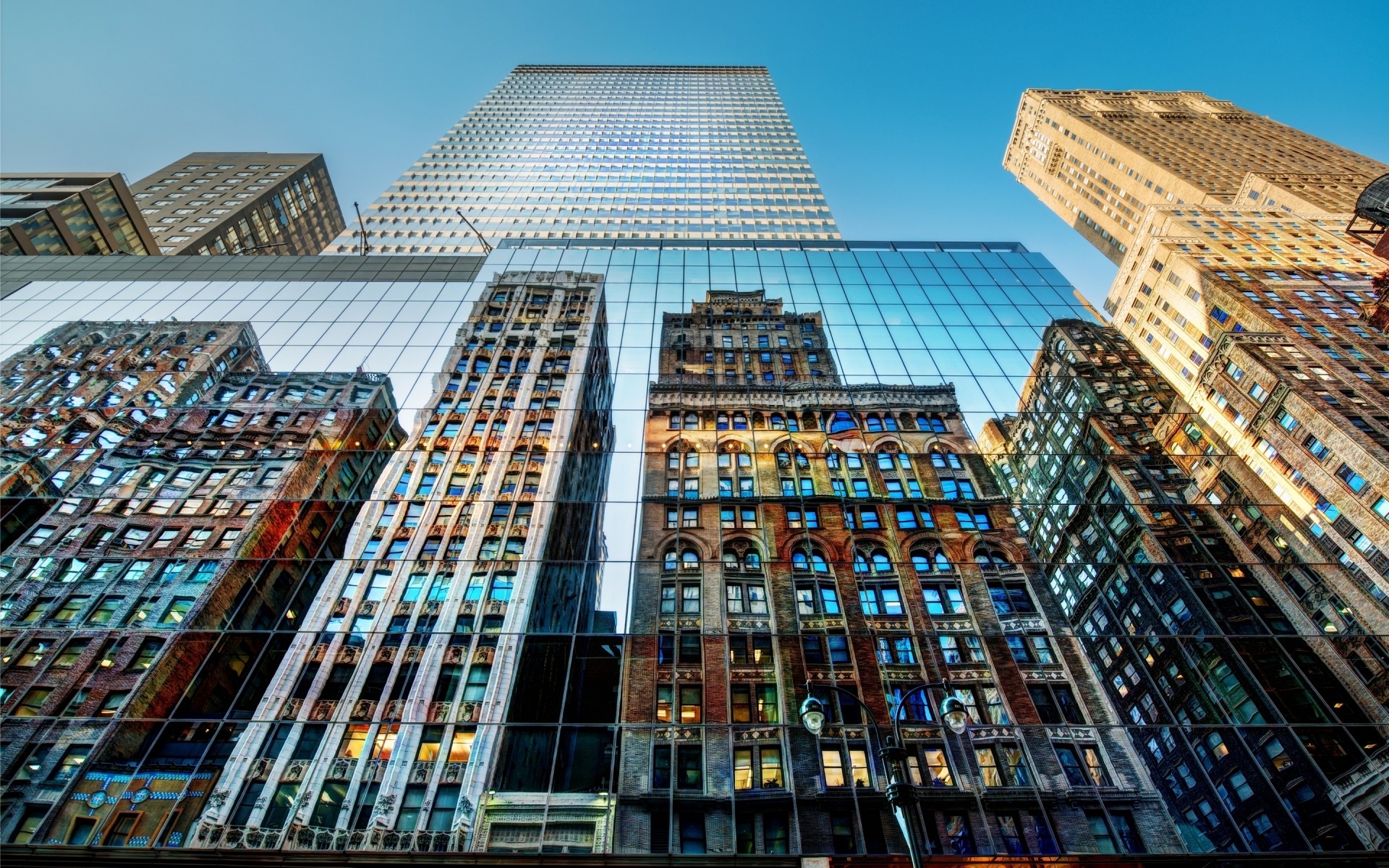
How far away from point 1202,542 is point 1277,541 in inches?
193

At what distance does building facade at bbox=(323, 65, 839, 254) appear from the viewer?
96188 millimetres

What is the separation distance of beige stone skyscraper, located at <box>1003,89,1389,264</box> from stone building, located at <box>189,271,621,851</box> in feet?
344

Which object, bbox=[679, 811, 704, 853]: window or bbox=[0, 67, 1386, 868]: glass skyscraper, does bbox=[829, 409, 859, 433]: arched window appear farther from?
bbox=[679, 811, 704, 853]: window

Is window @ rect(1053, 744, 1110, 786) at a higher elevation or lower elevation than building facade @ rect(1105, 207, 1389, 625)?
lower

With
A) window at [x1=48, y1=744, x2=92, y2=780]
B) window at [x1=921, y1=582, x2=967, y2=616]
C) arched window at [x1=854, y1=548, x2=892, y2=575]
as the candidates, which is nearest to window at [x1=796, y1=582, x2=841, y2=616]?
arched window at [x1=854, y1=548, x2=892, y2=575]

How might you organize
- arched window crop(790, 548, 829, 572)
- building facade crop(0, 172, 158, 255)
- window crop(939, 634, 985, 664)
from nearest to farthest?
window crop(939, 634, 985, 664) < arched window crop(790, 548, 829, 572) < building facade crop(0, 172, 158, 255)

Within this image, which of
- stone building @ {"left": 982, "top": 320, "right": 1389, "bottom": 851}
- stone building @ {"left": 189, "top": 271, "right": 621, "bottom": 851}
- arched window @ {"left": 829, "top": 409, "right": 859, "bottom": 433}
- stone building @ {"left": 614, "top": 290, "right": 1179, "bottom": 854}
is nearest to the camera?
stone building @ {"left": 189, "top": 271, "right": 621, "bottom": 851}

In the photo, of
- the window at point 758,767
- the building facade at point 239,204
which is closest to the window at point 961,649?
the window at point 758,767

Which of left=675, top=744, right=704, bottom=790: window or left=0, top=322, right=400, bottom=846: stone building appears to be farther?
left=675, top=744, right=704, bottom=790: window

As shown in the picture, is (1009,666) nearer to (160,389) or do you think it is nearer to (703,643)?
(703,643)

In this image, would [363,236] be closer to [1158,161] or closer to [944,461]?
[944,461]

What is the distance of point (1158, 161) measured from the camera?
11025 cm

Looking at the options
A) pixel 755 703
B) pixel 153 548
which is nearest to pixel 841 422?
pixel 755 703

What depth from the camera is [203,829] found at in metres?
21.9
